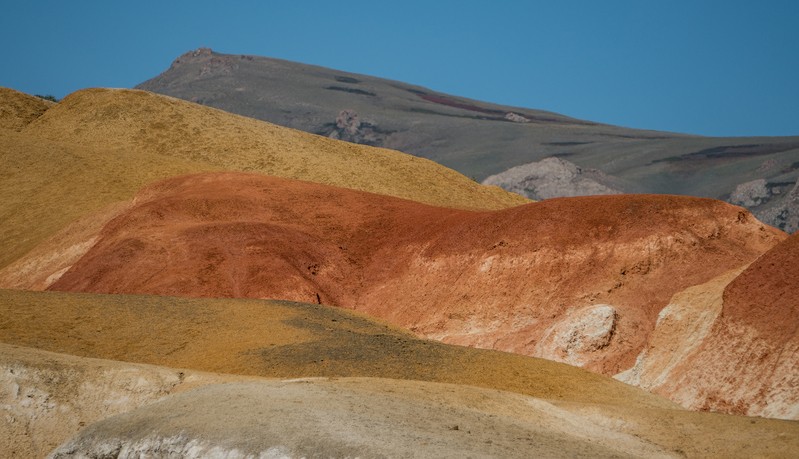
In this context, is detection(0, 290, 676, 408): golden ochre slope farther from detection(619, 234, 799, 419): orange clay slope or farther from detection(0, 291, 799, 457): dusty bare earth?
detection(619, 234, 799, 419): orange clay slope

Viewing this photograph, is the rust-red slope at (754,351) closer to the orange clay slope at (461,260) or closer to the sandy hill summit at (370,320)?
the sandy hill summit at (370,320)

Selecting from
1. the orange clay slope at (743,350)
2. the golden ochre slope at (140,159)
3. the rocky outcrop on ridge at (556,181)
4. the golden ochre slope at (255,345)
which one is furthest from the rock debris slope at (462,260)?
the rocky outcrop on ridge at (556,181)

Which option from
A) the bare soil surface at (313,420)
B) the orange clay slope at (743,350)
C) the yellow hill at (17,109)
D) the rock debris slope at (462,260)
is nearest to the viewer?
the bare soil surface at (313,420)

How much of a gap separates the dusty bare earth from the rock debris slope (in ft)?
22.3

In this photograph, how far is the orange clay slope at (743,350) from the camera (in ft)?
84.5

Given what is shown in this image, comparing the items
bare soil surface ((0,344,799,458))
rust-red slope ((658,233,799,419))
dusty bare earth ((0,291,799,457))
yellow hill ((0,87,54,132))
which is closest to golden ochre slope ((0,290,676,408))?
dusty bare earth ((0,291,799,457))

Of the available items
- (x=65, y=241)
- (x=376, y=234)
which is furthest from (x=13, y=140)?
(x=376, y=234)

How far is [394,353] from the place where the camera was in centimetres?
2720

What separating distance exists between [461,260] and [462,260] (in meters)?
0.07

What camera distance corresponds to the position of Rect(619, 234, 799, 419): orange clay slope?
25.8 meters

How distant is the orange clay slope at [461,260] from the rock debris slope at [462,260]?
0.19 feet

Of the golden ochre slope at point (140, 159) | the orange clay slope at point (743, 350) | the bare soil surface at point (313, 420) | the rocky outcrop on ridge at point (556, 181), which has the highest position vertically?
the rocky outcrop on ridge at point (556, 181)

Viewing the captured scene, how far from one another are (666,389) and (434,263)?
1531 cm

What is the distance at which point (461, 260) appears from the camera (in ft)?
137
